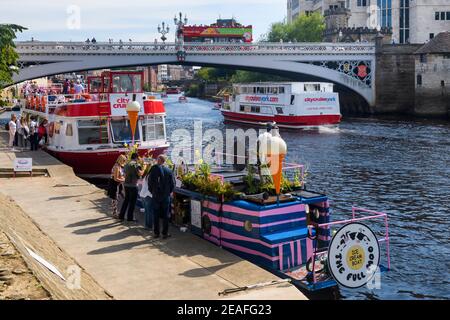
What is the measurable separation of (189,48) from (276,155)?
2273 inches

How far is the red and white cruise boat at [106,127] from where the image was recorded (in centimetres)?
2625

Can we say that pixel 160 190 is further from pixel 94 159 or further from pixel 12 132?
pixel 12 132

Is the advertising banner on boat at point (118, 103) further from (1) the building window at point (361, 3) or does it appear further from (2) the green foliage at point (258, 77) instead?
(1) the building window at point (361, 3)

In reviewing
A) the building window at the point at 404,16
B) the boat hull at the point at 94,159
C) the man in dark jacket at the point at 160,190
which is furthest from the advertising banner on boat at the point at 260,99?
the man in dark jacket at the point at 160,190

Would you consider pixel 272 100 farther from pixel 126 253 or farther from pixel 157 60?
pixel 126 253

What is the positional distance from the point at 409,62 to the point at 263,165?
2788 inches

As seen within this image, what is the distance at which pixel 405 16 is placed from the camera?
106000 millimetres

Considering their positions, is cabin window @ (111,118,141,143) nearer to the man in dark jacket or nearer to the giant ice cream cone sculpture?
the man in dark jacket

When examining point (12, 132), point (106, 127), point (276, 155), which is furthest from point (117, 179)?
point (12, 132)

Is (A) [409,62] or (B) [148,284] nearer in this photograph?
(B) [148,284]

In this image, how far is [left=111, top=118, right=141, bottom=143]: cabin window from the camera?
26527mm

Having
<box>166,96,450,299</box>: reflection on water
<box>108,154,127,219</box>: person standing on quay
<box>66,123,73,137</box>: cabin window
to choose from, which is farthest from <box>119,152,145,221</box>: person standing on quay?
<box>66,123,73,137</box>: cabin window

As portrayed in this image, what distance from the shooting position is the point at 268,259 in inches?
461

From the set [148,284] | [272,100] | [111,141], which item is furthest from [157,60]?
[148,284]
